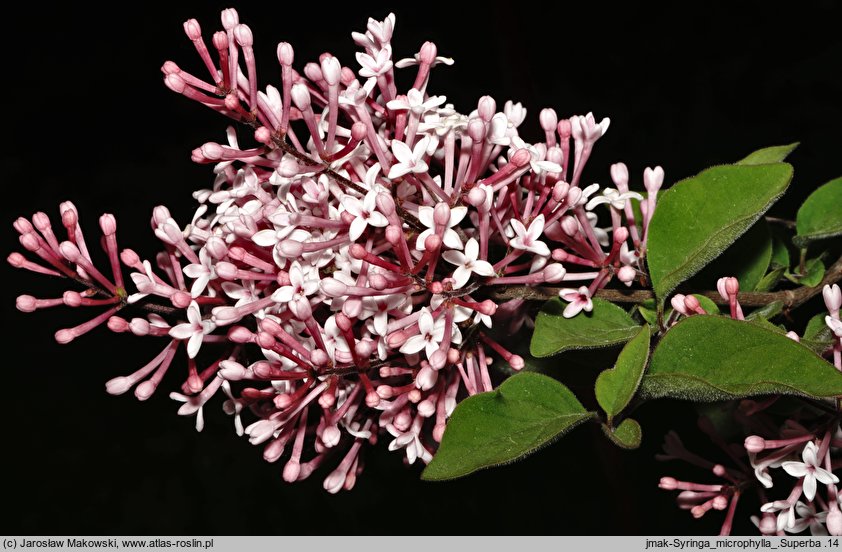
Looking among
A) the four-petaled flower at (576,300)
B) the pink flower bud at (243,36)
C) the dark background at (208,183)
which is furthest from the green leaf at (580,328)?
the dark background at (208,183)

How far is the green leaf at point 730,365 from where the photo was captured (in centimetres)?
51

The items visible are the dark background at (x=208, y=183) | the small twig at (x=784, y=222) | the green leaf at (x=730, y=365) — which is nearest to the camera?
the green leaf at (x=730, y=365)

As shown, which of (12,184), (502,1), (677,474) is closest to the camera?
(677,474)

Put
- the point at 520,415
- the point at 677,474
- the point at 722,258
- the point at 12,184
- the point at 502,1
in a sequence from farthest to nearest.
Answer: the point at 12,184 < the point at 502,1 < the point at 677,474 < the point at 722,258 < the point at 520,415

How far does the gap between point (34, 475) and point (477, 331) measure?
72.6 inches

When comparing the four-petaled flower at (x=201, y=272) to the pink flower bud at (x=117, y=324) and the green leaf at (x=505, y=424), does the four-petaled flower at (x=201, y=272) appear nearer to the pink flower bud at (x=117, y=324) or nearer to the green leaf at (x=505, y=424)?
the pink flower bud at (x=117, y=324)

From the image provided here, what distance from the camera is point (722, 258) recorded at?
77 centimetres

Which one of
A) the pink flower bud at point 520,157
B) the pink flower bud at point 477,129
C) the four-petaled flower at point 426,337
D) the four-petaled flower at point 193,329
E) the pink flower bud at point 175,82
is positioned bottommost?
the four-petaled flower at point 426,337

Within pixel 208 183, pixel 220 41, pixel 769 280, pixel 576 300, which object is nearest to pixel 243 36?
pixel 220 41

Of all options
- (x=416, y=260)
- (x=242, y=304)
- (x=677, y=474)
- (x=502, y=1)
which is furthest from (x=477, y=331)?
(x=502, y=1)

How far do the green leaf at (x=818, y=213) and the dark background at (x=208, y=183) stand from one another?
1050 millimetres

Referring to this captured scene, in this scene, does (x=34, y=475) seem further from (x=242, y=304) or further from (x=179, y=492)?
(x=242, y=304)

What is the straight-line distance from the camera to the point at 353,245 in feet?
1.95

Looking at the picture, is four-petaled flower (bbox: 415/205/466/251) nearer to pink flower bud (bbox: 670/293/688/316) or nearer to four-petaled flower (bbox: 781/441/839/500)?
pink flower bud (bbox: 670/293/688/316)
